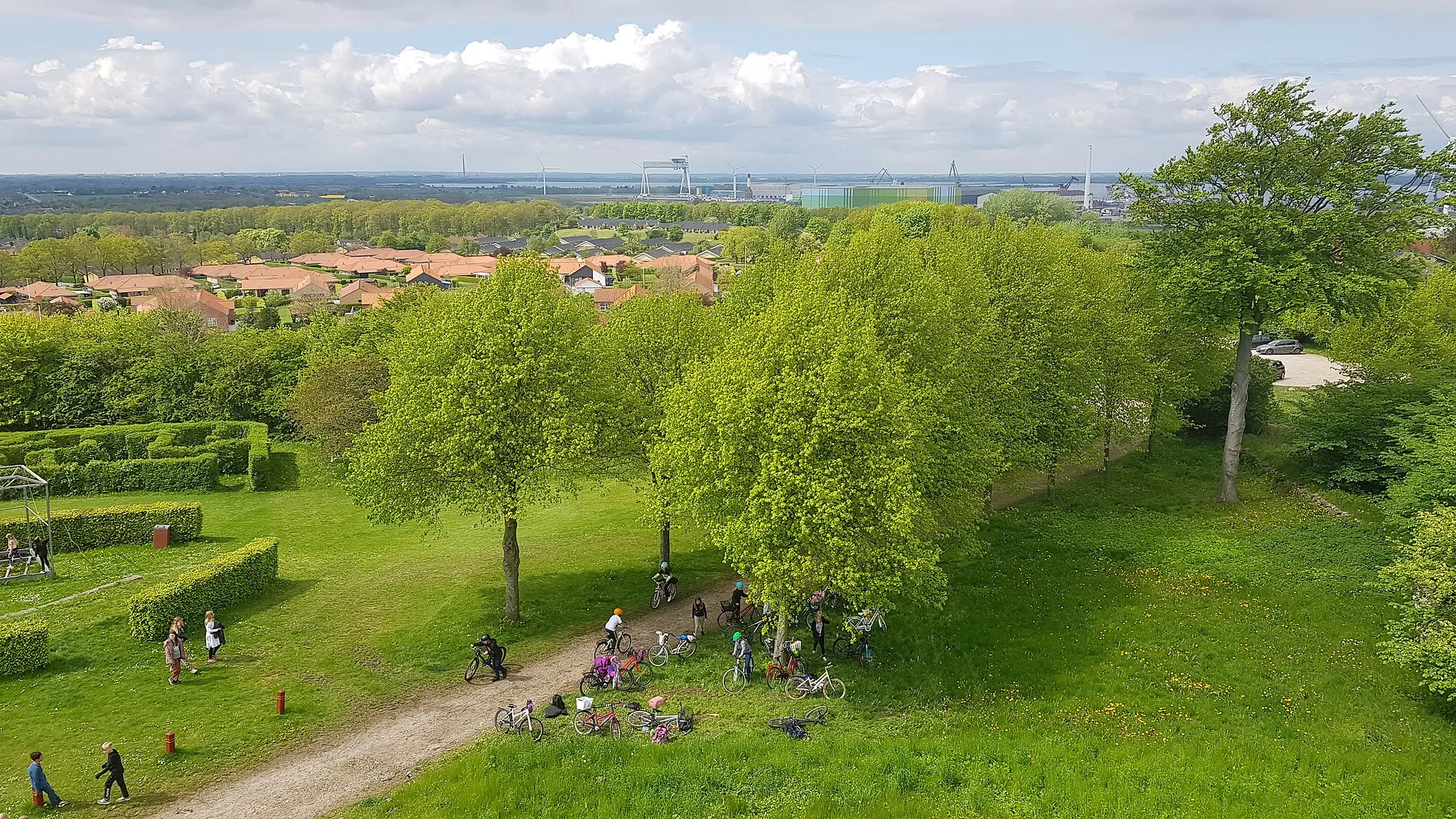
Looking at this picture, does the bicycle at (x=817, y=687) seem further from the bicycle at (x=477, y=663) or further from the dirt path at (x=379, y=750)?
the bicycle at (x=477, y=663)

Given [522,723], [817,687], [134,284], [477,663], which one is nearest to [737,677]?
[817,687]

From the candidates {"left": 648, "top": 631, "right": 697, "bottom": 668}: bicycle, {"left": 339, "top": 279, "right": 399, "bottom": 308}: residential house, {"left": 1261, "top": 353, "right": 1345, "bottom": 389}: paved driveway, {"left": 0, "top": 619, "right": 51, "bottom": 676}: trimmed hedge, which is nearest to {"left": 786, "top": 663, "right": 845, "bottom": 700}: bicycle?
{"left": 648, "top": 631, "right": 697, "bottom": 668}: bicycle

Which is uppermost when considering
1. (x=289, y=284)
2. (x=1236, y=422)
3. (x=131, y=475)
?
(x=1236, y=422)

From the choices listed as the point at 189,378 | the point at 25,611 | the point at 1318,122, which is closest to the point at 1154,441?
the point at 1318,122

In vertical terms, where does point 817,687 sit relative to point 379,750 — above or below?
above

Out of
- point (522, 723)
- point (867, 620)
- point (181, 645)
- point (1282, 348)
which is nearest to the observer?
point (522, 723)

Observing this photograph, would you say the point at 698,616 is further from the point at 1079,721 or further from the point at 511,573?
the point at 1079,721
